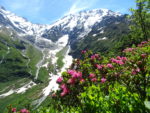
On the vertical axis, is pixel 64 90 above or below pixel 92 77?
below

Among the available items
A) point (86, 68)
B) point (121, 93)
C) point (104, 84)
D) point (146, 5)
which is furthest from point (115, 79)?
point (146, 5)

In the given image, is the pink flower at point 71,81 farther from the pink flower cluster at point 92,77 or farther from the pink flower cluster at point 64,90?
the pink flower cluster at point 92,77

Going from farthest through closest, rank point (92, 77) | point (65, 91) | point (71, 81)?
point (92, 77) < point (71, 81) < point (65, 91)

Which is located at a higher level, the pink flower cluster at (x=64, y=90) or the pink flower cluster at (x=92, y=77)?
the pink flower cluster at (x=92, y=77)

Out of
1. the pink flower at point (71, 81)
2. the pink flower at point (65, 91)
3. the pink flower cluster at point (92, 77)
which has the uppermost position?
the pink flower cluster at point (92, 77)

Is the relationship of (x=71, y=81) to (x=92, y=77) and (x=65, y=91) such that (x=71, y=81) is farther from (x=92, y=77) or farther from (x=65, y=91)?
(x=92, y=77)

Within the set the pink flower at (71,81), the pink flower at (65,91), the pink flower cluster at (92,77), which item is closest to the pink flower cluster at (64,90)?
the pink flower at (65,91)

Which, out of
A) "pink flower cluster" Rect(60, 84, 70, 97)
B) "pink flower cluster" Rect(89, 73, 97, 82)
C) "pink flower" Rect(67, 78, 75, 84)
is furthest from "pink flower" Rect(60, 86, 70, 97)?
"pink flower cluster" Rect(89, 73, 97, 82)

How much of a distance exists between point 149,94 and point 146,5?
42.9 metres

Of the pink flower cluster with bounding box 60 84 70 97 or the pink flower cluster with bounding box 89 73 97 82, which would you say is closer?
the pink flower cluster with bounding box 60 84 70 97

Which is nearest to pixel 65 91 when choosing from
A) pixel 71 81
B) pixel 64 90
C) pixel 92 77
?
pixel 64 90

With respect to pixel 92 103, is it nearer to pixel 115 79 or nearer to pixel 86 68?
pixel 115 79

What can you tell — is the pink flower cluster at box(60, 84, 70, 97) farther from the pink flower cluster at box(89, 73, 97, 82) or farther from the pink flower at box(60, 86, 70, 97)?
the pink flower cluster at box(89, 73, 97, 82)

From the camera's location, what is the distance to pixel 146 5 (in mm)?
44781
